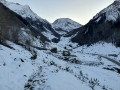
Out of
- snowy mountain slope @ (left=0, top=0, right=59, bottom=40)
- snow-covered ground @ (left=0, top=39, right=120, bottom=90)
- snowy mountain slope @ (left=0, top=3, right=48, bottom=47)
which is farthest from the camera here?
snowy mountain slope @ (left=0, top=0, right=59, bottom=40)

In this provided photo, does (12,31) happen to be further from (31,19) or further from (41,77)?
(31,19)

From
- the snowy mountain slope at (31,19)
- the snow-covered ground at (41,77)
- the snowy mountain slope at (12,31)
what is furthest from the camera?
the snowy mountain slope at (31,19)

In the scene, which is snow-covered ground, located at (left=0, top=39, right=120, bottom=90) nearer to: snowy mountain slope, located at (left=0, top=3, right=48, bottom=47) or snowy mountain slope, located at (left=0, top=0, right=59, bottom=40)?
snowy mountain slope, located at (left=0, top=3, right=48, bottom=47)

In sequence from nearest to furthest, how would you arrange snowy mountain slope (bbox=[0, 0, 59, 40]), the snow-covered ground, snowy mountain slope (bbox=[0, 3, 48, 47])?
the snow-covered ground, snowy mountain slope (bbox=[0, 3, 48, 47]), snowy mountain slope (bbox=[0, 0, 59, 40])

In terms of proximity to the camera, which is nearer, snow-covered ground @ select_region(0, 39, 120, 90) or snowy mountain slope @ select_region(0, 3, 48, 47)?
snow-covered ground @ select_region(0, 39, 120, 90)

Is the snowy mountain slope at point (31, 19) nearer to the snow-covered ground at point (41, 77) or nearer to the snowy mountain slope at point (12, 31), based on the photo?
the snowy mountain slope at point (12, 31)

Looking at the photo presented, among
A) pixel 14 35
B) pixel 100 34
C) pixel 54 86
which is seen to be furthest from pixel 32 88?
pixel 100 34

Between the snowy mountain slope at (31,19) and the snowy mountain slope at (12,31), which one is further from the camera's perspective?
the snowy mountain slope at (31,19)

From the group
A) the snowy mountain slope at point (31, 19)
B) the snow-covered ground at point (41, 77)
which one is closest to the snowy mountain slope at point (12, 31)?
the snow-covered ground at point (41, 77)

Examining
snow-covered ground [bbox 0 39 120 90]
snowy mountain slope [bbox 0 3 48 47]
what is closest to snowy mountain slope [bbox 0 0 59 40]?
snowy mountain slope [bbox 0 3 48 47]

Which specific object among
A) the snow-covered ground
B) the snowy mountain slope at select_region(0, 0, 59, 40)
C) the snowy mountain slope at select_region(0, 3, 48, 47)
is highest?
the snowy mountain slope at select_region(0, 0, 59, 40)

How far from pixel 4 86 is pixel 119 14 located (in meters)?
71.0

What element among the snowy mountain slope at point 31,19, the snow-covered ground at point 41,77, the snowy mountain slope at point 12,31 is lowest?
the snow-covered ground at point 41,77

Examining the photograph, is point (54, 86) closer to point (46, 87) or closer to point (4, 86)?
point (46, 87)
